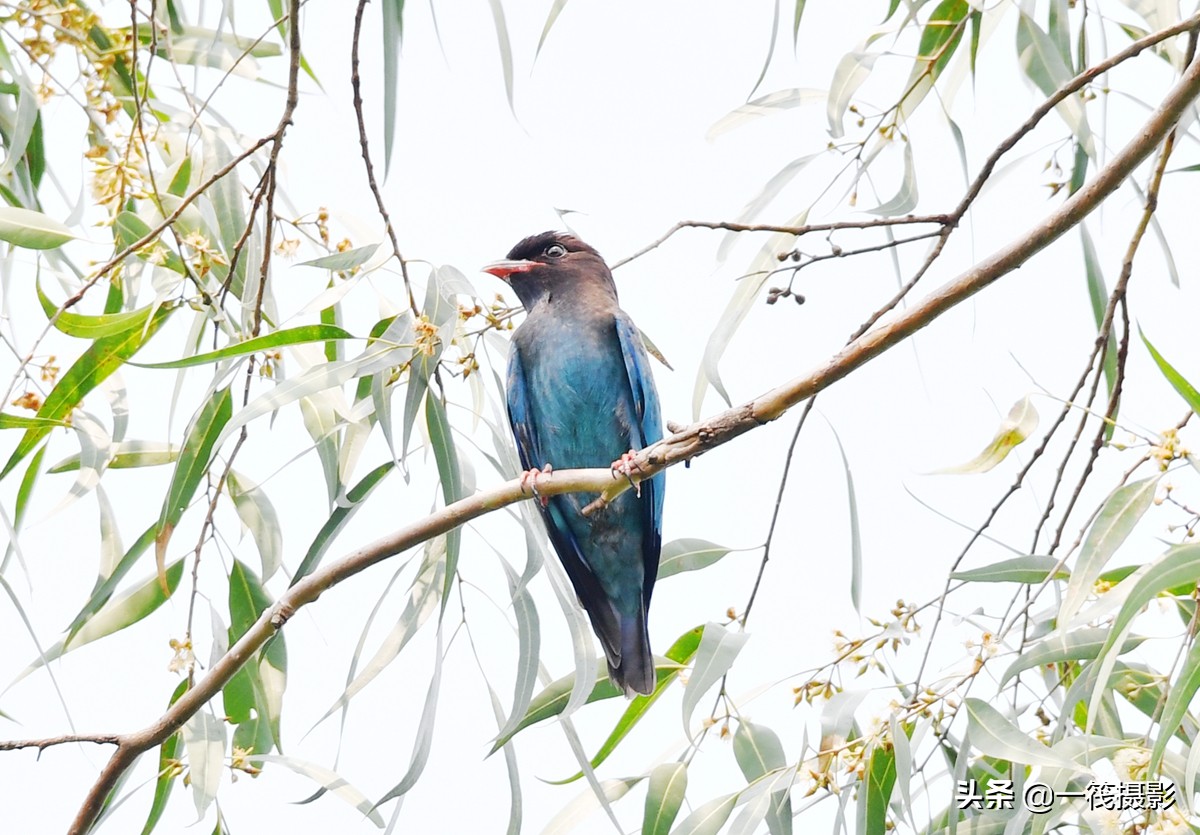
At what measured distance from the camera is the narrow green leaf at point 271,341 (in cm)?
225

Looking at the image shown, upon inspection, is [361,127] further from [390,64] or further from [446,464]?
[446,464]

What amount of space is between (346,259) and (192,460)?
518 millimetres

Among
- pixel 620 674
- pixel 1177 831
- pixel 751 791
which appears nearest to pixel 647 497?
pixel 620 674

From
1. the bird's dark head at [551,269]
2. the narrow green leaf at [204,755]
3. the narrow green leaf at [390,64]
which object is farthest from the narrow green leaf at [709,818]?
the bird's dark head at [551,269]

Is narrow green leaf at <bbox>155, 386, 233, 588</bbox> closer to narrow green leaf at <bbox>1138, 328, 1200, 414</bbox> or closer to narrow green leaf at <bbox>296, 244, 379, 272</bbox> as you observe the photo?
narrow green leaf at <bbox>296, 244, 379, 272</bbox>

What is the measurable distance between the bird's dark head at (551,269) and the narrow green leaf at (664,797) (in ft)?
6.61

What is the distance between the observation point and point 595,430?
4164 millimetres

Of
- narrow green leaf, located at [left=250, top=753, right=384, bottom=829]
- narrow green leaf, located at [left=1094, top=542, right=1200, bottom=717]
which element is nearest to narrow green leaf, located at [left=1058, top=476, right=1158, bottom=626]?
narrow green leaf, located at [left=1094, top=542, right=1200, bottom=717]

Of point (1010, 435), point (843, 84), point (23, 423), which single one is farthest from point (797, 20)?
point (23, 423)

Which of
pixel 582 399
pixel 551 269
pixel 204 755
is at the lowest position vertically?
pixel 204 755

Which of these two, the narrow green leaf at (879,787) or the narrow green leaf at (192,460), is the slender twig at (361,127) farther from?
the narrow green leaf at (879,787)

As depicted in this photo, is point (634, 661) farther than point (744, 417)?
Yes

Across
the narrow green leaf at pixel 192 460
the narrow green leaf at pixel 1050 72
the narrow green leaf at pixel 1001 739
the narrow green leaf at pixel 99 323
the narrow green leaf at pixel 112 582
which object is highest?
the narrow green leaf at pixel 1050 72

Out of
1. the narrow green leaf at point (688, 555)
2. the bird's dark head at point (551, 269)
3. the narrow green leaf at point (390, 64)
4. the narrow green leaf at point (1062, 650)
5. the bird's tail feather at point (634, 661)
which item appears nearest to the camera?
the narrow green leaf at point (390, 64)
